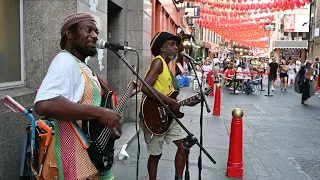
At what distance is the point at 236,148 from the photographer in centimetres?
523

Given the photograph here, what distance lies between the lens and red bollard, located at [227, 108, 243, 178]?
5.23 metres

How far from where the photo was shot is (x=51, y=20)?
15.2ft

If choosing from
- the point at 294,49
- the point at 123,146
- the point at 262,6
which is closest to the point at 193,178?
the point at 123,146

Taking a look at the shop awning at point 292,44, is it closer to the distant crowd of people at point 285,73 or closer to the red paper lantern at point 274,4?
the distant crowd of people at point 285,73

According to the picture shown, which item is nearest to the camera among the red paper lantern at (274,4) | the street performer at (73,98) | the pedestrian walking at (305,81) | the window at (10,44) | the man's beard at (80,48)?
the street performer at (73,98)

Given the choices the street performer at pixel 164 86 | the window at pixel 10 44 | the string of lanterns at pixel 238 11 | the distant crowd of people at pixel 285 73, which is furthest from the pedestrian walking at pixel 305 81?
the window at pixel 10 44

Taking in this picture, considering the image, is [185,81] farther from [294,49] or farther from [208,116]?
[294,49]

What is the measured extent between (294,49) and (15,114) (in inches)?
2009

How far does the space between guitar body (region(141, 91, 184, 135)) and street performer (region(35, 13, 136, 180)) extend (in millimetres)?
1589

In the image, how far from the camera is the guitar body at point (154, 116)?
13.4ft

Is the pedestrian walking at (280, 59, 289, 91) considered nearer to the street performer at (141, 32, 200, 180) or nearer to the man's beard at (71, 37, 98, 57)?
the street performer at (141, 32, 200, 180)

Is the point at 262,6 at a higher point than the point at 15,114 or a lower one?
higher

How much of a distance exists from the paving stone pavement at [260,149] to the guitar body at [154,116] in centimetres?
130

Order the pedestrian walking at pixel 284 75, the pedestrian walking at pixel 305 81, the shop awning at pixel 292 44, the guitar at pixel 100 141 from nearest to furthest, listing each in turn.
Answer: the guitar at pixel 100 141 < the pedestrian walking at pixel 305 81 < the pedestrian walking at pixel 284 75 < the shop awning at pixel 292 44
